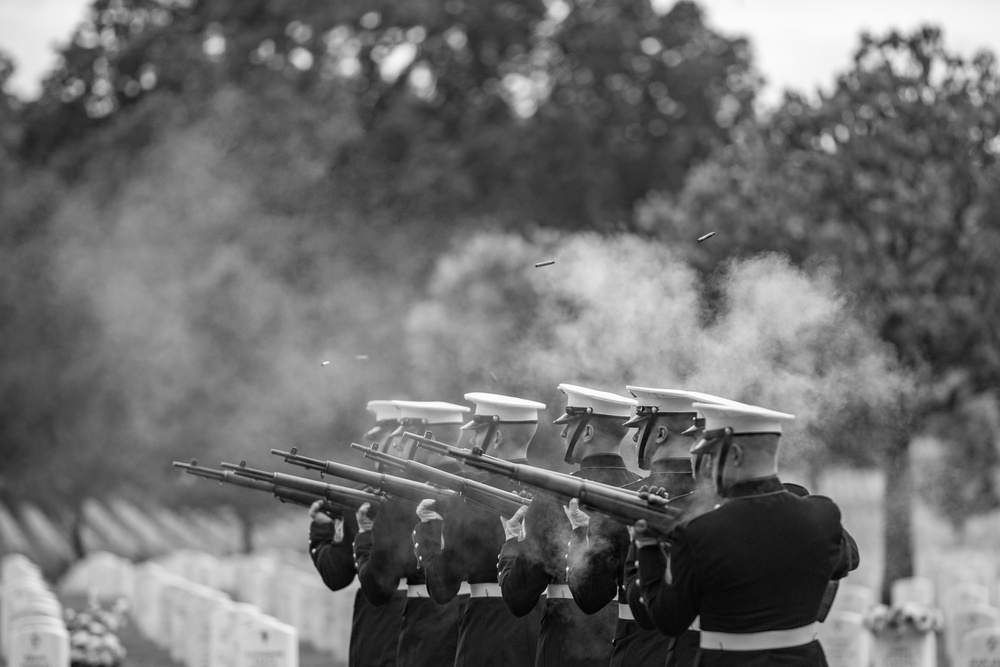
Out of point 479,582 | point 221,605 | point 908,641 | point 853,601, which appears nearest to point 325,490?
point 479,582

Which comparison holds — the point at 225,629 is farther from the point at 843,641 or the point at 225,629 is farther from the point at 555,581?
the point at 555,581

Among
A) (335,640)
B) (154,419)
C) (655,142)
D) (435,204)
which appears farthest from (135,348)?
(335,640)

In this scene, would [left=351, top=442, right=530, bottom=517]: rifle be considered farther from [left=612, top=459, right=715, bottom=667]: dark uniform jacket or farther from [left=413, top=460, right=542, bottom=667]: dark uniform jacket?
[left=612, top=459, right=715, bottom=667]: dark uniform jacket

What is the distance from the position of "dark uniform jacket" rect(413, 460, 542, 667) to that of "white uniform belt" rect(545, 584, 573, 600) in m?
0.47

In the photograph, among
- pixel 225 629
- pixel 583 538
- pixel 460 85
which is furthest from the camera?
pixel 460 85

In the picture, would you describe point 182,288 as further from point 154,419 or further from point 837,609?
point 837,609

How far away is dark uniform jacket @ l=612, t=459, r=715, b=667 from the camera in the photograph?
18.3 ft

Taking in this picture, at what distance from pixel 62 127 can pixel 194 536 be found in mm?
12856

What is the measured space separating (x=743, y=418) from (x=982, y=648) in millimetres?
6479

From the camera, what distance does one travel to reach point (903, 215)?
695 inches

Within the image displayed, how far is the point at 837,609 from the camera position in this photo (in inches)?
562

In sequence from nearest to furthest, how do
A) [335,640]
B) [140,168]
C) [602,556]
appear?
[602,556]
[335,640]
[140,168]

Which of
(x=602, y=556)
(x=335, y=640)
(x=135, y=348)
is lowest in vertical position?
(x=335, y=640)

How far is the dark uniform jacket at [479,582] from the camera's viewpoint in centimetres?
695
